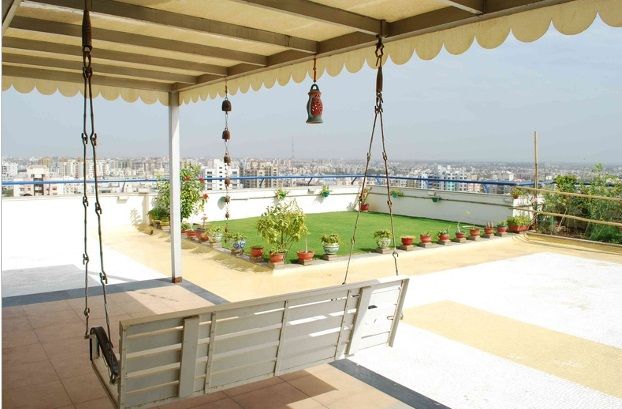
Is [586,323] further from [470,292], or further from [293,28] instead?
[293,28]

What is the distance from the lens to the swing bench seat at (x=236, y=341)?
2.32m

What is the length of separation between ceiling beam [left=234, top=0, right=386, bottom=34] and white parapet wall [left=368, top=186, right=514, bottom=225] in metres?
8.40

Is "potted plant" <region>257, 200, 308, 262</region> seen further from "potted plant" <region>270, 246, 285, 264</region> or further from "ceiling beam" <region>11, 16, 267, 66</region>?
"ceiling beam" <region>11, 16, 267, 66</region>

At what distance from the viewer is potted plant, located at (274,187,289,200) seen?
41.8 feet

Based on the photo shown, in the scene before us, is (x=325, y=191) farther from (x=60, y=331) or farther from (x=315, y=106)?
(x=60, y=331)

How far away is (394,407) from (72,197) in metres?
8.68

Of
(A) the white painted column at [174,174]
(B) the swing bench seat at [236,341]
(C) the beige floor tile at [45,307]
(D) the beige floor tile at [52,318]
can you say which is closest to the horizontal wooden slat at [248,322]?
(B) the swing bench seat at [236,341]

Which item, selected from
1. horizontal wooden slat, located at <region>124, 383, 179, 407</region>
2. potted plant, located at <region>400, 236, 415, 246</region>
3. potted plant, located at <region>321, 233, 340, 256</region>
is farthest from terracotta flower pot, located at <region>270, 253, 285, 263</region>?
horizontal wooden slat, located at <region>124, 383, 179, 407</region>

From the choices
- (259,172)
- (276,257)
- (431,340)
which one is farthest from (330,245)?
(259,172)

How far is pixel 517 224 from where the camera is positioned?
10.1 metres

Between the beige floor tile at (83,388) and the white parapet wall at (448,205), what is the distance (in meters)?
9.51

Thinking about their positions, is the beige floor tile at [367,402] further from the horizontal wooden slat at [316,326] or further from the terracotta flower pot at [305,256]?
the terracotta flower pot at [305,256]

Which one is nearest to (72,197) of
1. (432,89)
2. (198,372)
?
(198,372)

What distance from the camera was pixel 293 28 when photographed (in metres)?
3.78
